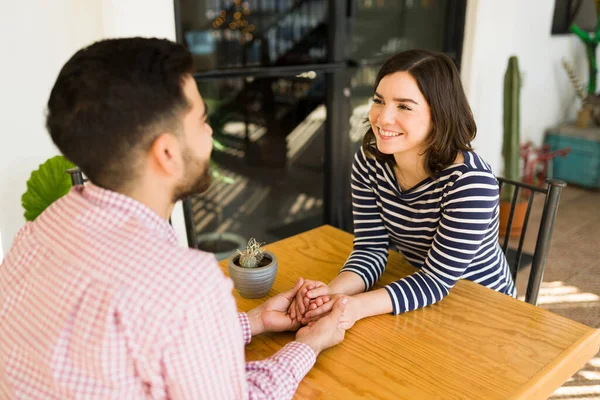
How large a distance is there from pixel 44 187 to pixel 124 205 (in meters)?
1.28

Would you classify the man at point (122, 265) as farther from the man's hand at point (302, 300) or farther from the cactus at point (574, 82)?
the cactus at point (574, 82)

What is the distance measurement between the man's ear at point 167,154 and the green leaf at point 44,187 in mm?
1227

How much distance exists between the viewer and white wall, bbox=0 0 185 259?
1.93 metres

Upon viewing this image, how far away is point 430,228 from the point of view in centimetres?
141

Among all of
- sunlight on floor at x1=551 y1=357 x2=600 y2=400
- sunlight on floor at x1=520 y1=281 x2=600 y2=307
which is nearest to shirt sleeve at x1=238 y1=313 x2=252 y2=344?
sunlight on floor at x1=551 y1=357 x2=600 y2=400

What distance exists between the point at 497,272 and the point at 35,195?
5.06ft

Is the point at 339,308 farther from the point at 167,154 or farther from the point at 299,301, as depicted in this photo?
the point at 167,154

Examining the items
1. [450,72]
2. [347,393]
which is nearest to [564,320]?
[347,393]

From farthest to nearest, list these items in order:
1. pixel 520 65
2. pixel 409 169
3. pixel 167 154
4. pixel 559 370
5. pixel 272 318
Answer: pixel 520 65
pixel 409 169
pixel 272 318
pixel 559 370
pixel 167 154

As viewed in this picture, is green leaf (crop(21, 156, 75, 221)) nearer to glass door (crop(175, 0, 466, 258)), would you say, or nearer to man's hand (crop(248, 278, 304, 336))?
glass door (crop(175, 0, 466, 258))

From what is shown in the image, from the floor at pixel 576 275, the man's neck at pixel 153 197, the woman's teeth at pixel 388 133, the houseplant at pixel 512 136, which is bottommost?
the floor at pixel 576 275

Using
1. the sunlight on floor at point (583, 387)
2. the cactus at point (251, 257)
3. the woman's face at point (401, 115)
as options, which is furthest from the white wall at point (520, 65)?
the cactus at point (251, 257)

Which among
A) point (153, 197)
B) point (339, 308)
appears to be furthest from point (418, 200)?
point (153, 197)

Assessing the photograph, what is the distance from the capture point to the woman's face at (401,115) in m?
1.33
